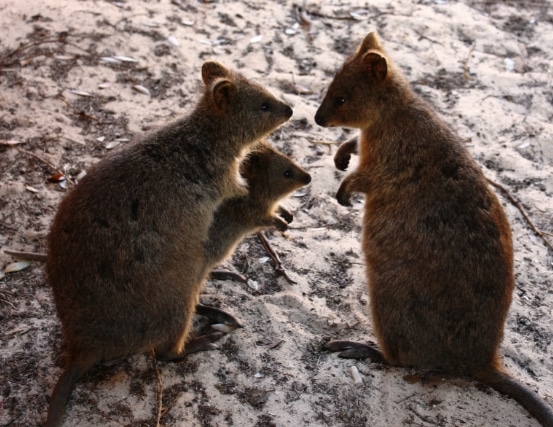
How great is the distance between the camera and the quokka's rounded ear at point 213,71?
4828mm

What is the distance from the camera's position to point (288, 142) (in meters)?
6.31

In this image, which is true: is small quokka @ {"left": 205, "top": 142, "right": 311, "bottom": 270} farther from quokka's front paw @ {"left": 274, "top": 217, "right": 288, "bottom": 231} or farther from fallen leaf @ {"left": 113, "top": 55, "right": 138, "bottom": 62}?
fallen leaf @ {"left": 113, "top": 55, "right": 138, "bottom": 62}

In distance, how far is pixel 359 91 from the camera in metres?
4.86

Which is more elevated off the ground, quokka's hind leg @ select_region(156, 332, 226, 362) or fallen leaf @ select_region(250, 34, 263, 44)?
fallen leaf @ select_region(250, 34, 263, 44)

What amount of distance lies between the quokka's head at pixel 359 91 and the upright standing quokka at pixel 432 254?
0.02 metres

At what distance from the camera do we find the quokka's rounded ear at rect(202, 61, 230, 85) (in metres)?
4.83

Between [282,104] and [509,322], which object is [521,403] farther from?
[282,104]

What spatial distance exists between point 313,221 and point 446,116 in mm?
1923

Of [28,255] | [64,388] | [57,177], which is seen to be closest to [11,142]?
[57,177]

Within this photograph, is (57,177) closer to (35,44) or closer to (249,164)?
(249,164)

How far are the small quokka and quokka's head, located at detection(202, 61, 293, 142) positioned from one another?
27 cm

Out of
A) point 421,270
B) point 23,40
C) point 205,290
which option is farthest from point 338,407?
point 23,40

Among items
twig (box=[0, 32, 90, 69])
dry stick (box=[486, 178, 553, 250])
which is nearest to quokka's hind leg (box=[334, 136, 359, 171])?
dry stick (box=[486, 178, 553, 250])

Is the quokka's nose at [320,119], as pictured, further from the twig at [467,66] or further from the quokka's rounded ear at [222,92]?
the twig at [467,66]
